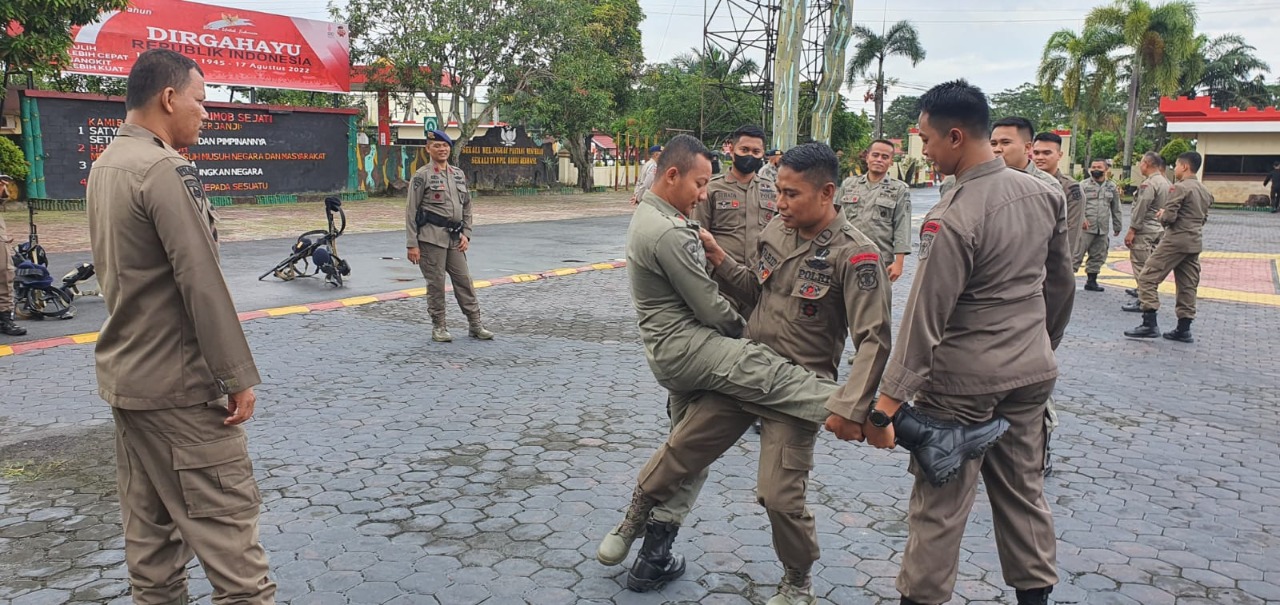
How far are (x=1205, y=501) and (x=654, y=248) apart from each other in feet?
11.1

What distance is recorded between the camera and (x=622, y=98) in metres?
35.3

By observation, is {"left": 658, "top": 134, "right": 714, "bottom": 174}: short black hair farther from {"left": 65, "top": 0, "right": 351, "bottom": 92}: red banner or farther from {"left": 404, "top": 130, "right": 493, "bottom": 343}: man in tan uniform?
{"left": 65, "top": 0, "right": 351, "bottom": 92}: red banner

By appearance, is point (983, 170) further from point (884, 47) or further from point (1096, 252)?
point (884, 47)

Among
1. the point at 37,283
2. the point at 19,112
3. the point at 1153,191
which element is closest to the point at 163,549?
the point at 37,283

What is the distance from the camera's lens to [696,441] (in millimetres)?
3271

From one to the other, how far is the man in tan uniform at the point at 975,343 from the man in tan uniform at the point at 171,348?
2.01 m

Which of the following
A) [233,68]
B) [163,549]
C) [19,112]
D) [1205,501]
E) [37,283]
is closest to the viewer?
[163,549]

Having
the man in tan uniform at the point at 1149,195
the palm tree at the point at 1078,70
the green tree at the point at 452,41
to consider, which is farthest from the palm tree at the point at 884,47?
the man in tan uniform at the point at 1149,195

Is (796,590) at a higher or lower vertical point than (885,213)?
lower

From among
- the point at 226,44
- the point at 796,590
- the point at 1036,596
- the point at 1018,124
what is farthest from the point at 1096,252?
the point at 226,44

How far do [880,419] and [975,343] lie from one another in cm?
40

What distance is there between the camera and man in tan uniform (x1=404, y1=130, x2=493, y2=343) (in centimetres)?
773

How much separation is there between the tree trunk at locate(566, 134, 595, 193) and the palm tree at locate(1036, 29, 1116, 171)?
20611mm

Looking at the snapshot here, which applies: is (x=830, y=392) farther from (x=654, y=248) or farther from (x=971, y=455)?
(x=654, y=248)
